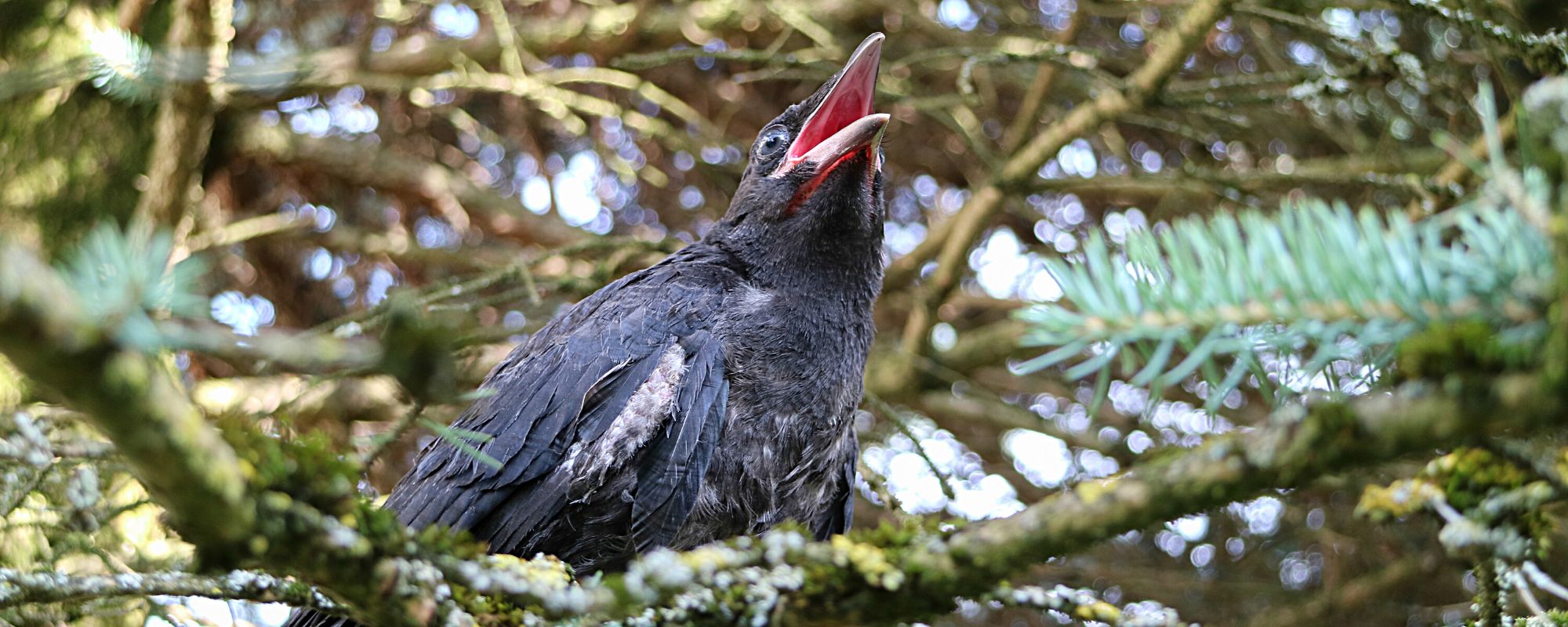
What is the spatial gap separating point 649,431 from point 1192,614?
12.1 ft

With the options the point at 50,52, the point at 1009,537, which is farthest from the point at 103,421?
the point at 50,52

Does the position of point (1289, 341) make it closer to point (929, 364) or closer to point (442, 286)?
point (442, 286)

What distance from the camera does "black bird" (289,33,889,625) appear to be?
265cm

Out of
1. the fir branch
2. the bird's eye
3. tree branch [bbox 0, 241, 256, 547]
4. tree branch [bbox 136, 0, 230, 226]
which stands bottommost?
tree branch [bbox 0, 241, 256, 547]

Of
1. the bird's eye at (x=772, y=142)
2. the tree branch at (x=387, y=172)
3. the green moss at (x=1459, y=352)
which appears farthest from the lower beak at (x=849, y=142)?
the tree branch at (x=387, y=172)

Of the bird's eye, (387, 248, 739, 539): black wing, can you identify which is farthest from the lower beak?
(387, 248, 739, 539): black wing

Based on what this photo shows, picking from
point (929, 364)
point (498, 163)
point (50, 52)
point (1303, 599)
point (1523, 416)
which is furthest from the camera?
point (498, 163)

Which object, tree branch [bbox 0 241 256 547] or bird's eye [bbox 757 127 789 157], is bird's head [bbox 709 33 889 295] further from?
tree branch [bbox 0 241 256 547]

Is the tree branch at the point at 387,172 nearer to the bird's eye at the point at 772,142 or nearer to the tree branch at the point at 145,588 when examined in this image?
the bird's eye at the point at 772,142

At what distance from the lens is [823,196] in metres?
3.26

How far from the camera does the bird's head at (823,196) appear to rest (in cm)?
322

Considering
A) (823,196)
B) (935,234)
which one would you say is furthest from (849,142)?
(935,234)

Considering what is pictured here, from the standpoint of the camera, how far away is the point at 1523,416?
0.87 m

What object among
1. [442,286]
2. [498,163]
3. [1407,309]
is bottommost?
[1407,309]
